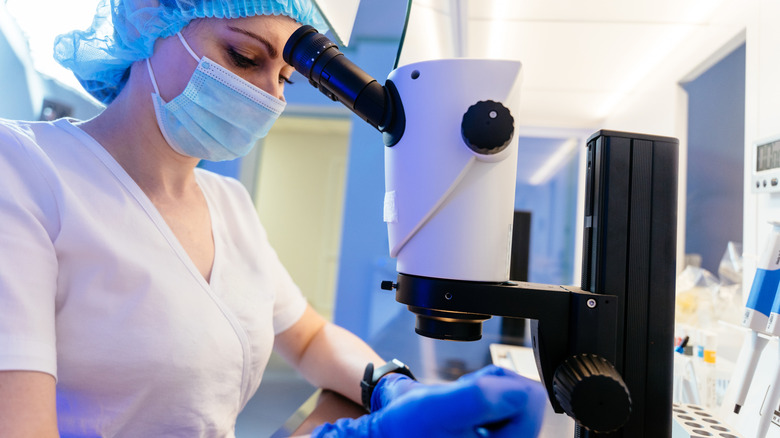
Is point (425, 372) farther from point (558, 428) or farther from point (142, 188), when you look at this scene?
point (142, 188)

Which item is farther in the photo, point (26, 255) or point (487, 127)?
point (26, 255)

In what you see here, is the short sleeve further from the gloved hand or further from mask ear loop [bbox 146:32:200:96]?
the gloved hand

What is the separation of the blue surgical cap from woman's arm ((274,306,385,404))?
2.29ft

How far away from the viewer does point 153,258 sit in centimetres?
67

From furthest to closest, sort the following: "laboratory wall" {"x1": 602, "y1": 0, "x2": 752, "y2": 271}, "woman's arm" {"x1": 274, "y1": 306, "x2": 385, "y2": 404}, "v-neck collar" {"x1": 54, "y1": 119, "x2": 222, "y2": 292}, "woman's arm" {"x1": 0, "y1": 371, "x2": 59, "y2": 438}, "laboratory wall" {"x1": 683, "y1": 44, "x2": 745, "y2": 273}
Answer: "laboratory wall" {"x1": 683, "y1": 44, "x2": 745, "y2": 273} → "laboratory wall" {"x1": 602, "y1": 0, "x2": 752, "y2": 271} → "woman's arm" {"x1": 274, "y1": 306, "x2": 385, "y2": 404} → "v-neck collar" {"x1": 54, "y1": 119, "x2": 222, "y2": 292} → "woman's arm" {"x1": 0, "y1": 371, "x2": 59, "y2": 438}

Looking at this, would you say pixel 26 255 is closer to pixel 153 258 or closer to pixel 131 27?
pixel 153 258

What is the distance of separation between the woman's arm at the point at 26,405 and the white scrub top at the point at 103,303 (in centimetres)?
1

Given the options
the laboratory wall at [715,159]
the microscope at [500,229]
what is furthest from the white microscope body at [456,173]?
the laboratory wall at [715,159]

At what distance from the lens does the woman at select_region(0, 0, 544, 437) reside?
0.49 metres

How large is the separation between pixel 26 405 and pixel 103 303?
16 centimetres

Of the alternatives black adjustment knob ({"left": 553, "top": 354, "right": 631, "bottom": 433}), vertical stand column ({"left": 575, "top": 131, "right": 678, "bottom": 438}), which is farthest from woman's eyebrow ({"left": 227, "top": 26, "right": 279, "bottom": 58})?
black adjustment knob ({"left": 553, "top": 354, "right": 631, "bottom": 433})

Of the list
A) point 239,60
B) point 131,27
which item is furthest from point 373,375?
point 131,27

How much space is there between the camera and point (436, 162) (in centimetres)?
42

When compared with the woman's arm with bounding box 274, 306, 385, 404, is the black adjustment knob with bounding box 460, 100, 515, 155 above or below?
above
